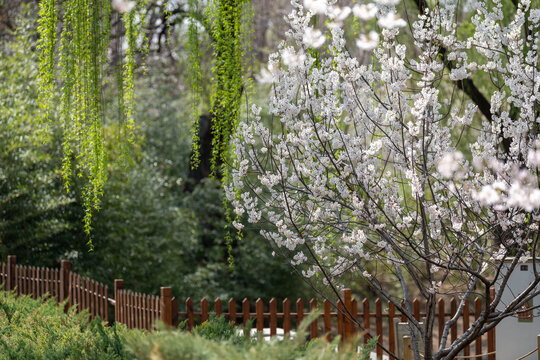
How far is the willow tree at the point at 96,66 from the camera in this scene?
191 inches

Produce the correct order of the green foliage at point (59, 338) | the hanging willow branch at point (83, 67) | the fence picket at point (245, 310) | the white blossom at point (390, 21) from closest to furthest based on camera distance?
1. the green foliage at point (59, 338)
2. the white blossom at point (390, 21)
3. the hanging willow branch at point (83, 67)
4. the fence picket at point (245, 310)

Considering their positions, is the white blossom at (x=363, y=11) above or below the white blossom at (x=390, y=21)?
above

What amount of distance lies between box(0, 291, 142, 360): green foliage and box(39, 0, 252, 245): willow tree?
843 millimetres

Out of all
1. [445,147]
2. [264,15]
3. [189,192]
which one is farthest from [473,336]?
[264,15]

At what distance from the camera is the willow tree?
4852 mm

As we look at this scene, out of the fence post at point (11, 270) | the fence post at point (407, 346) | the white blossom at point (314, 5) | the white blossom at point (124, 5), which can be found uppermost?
the white blossom at point (124, 5)

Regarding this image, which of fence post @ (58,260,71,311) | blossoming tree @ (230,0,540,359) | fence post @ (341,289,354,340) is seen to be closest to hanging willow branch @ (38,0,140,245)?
blossoming tree @ (230,0,540,359)

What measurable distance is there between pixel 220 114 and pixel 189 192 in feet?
25.8

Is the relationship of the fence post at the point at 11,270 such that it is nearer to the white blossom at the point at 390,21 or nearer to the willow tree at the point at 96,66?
the willow tree at the point at 96,66

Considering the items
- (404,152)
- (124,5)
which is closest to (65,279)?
(124,5)

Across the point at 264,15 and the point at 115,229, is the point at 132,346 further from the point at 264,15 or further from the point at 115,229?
the point at 264,15

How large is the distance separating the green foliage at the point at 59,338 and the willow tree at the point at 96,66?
0.84 metres

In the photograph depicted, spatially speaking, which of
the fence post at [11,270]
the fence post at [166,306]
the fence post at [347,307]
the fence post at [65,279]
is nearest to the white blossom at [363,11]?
the fence post at [347,307]

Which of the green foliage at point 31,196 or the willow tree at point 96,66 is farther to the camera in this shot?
the green foliage at point 31,196
